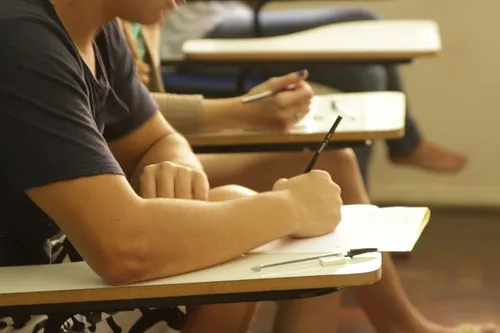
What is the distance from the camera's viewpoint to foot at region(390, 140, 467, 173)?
3023 mm

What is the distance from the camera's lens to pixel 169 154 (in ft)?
5.08

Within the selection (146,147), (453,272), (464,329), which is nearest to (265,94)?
(146,147)

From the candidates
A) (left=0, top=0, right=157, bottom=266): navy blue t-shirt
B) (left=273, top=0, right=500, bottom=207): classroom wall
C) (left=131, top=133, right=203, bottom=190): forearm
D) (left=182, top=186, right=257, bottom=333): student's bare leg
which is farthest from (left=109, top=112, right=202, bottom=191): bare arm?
(left=273, top=0, right=500, bottom=207): classroom wall

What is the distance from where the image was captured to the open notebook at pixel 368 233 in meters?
1.17

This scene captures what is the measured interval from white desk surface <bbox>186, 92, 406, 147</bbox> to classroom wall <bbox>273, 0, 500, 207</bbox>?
143 cm

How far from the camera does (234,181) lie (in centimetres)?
175

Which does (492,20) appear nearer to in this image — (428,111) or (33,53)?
(428,111)

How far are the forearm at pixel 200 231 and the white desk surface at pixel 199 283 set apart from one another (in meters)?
0.02

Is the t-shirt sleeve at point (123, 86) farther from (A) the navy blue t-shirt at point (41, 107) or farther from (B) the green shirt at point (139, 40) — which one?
(B) the green shirt at point (139, 40)

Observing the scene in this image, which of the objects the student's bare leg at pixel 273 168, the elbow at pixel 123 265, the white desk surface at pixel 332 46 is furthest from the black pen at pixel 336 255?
the white desk surface at pixel 332 46

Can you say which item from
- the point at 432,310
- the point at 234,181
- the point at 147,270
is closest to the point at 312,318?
the point at 147,270

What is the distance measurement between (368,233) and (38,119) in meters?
0.45

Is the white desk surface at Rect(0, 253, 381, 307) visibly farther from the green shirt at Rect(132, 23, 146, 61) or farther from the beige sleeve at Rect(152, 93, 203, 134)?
the green shirt at Rect(132, 23, 146, 61)

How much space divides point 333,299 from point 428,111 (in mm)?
2154
